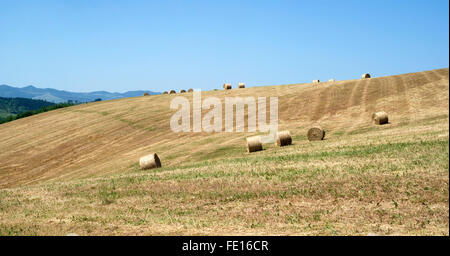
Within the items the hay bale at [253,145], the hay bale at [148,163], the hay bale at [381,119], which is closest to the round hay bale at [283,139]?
the hay bale at [253,145]

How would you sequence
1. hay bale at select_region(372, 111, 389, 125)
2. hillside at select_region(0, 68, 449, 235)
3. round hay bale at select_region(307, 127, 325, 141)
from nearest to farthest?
hillside at select_region(0, 68, 449, 235) < round hay bale at select_region(307, 127, 325, 141) < hay bale at select_region(372, 111, 389, 125)

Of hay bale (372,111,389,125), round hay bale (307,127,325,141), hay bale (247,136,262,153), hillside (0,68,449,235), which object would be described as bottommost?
hillside (0,68,449,235)

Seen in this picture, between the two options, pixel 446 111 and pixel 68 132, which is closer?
pixel 446 111

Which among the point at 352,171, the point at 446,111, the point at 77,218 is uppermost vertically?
the point at 446,111

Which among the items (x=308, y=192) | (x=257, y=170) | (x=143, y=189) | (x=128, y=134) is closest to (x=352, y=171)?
(x=308, y=192)

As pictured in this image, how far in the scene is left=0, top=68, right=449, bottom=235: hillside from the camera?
12867 mm

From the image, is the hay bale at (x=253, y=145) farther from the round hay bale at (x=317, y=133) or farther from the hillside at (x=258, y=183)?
the round hay bale at (x=317, y=133)

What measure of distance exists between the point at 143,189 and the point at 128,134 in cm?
2587

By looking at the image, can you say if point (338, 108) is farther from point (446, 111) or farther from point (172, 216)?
point (172, 216)

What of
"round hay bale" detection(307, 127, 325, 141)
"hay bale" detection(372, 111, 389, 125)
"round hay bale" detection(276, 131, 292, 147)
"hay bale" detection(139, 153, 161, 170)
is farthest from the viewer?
"hay bale" detection(372, 111, 389, 125)

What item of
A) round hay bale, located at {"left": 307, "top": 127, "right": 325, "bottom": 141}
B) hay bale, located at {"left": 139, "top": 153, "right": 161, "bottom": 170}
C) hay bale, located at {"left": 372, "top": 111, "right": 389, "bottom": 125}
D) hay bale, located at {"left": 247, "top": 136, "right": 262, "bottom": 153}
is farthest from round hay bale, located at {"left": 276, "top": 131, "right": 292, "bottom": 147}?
hay bale, located at {"left": 139, "top": 153, "right": 161, "bottom": 170}

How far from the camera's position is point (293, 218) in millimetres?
13125

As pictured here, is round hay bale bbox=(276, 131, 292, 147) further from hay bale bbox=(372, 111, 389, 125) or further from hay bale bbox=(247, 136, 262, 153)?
hay bale bbox=(372, 111, 389, 125)

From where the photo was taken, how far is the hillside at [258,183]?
12867mm
